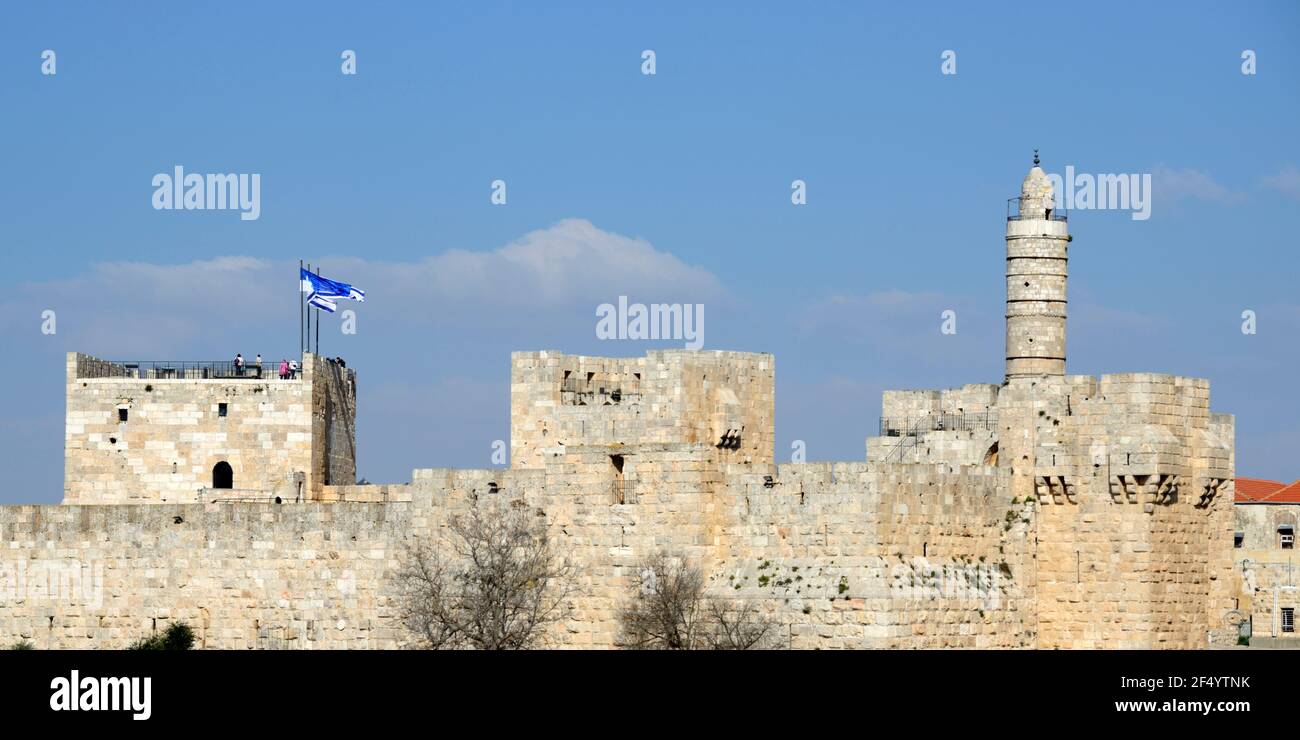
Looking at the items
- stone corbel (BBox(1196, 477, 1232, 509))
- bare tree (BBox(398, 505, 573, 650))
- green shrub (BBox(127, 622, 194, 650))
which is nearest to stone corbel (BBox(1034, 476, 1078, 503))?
stone corbel (BBox(1196, 477, 1232, 509))

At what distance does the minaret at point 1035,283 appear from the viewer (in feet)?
184

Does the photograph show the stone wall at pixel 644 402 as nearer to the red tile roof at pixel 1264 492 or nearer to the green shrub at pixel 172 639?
the green shrub at pixel 172 639

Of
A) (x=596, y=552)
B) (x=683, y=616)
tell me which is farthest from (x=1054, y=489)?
(x=596, y=552)

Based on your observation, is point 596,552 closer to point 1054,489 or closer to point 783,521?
point 783,521

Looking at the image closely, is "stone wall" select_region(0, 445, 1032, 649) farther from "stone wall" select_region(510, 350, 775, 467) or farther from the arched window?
the arched window

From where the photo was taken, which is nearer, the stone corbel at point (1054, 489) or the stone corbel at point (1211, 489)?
the stone corbel at point (1054, 489)

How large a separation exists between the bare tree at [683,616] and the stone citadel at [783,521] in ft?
1.05

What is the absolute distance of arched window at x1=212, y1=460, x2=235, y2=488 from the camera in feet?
198

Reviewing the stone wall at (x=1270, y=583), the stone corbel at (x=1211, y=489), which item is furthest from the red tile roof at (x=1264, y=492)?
the stone corbel at (x=1211, y=489)
